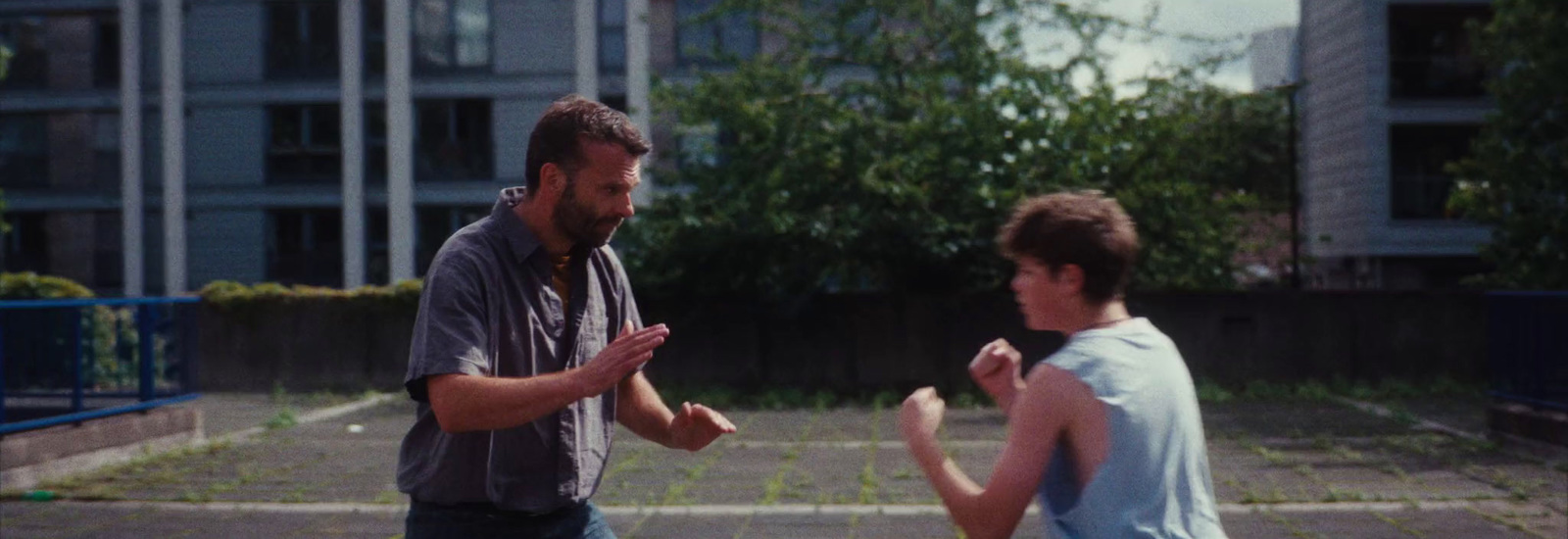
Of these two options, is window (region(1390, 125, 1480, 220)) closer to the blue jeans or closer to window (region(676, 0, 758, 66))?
window (region(676, 0, 758, 66))

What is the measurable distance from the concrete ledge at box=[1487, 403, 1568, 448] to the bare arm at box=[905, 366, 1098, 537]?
894 cm

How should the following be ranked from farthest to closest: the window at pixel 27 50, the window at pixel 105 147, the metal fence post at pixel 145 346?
1. the window at pixel 27 50
2. the window at pixel 105 147
3. the metal fence post at pixel 145 346

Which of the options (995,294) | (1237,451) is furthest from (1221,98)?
(1237,451)

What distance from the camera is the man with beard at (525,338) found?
117 inches

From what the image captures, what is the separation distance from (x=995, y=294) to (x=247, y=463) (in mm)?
9614

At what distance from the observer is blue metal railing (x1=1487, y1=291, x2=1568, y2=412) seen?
10664 millimetres

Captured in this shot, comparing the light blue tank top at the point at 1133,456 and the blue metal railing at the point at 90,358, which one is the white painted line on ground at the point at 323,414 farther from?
the light blue tank top at the point at 1133,456

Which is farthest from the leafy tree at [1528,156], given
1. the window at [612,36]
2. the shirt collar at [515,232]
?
the window at [612,36]

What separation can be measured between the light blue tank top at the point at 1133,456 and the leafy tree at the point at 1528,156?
14.8m

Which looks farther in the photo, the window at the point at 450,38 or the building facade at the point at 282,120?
the window at the point at 450,38

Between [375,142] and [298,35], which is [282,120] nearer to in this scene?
[298,35]

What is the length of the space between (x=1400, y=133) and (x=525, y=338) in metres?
A: 28.0

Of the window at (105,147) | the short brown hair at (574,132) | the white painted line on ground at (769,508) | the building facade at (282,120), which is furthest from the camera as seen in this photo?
the window at (105,147)

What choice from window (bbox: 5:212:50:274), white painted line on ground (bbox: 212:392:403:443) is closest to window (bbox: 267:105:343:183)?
window (bbox: 5:212:50:274)
